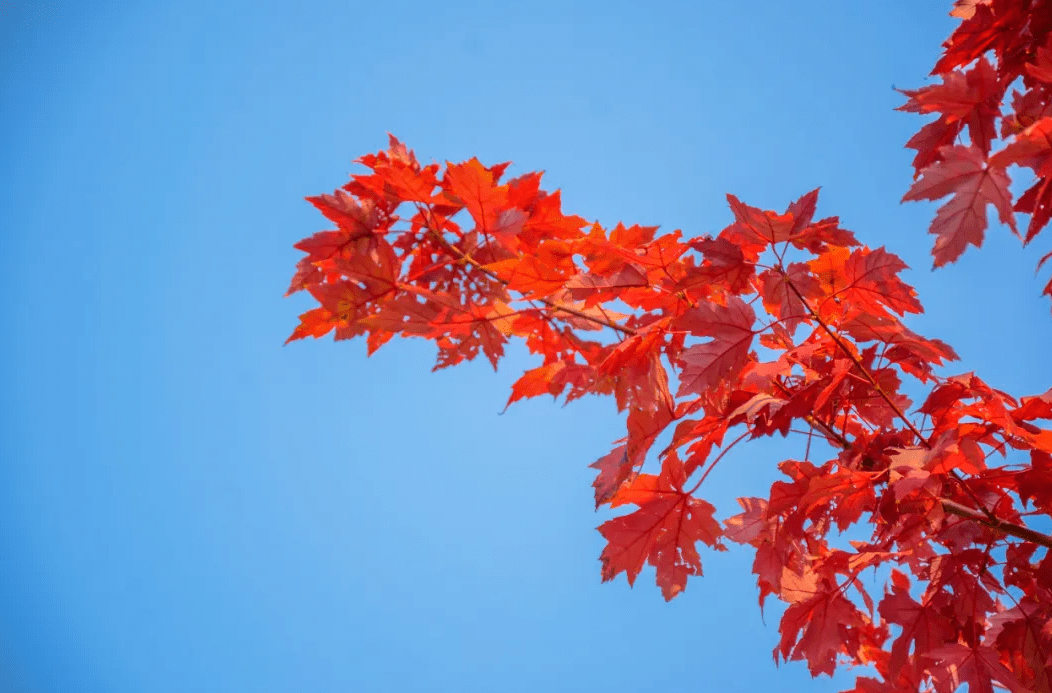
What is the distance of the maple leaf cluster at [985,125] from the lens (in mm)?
492

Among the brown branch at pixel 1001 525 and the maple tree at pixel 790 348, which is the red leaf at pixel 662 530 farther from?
the brown branch at pixel 1001 525

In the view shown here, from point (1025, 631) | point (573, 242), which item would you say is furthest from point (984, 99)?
point (1025, 631)

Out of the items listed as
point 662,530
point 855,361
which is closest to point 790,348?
point 855,361

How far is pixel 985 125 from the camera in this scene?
25.4 inches

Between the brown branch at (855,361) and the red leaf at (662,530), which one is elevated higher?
the brown branch at (855,361)

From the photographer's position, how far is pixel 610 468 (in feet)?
2.14

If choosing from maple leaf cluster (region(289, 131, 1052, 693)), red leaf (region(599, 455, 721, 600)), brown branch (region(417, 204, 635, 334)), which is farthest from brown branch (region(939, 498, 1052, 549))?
brown branch (region(417, 204, 635, 334))

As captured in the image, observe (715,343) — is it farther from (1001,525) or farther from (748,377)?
(1001,525)

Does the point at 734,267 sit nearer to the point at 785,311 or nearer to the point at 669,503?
the point at 785,311

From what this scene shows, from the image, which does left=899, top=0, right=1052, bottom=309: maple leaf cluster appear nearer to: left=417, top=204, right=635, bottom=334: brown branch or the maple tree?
the maple tree

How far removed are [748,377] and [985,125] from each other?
406 mm

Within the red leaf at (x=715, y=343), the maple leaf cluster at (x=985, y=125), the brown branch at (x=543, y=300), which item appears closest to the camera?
the maple leaf cluster at (x=985, y=125)

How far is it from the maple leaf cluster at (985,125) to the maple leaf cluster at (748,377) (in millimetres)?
117

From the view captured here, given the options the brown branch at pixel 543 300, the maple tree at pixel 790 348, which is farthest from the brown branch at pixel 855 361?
the brown branch at pixel 543 300
